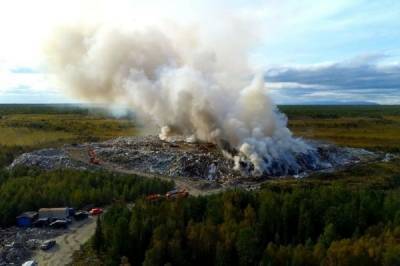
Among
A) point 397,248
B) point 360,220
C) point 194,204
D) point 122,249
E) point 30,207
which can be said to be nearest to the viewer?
point 397,248

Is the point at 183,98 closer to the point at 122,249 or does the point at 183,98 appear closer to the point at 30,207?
the point at 30,207

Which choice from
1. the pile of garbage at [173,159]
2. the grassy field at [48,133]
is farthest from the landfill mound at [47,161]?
the grassy field at [48,133]

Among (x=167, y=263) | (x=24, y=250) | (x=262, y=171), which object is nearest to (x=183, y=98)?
(x=262, y=171)

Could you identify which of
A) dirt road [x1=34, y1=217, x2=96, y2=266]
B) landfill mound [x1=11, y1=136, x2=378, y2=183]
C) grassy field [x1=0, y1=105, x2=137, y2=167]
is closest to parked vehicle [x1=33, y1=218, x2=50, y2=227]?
dirt road [x1=34, y1=217, x2=96, y2=266]

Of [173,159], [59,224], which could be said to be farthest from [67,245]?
[173,159]

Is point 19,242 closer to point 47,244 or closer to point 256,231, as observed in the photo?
point 47,244

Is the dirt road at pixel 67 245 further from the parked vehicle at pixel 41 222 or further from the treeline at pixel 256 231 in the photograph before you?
the treeline at pixel 256 231
